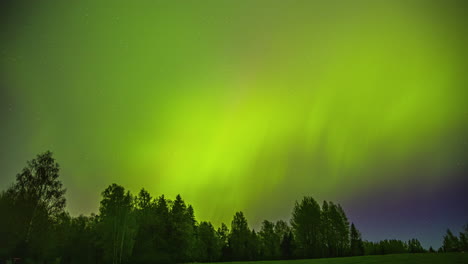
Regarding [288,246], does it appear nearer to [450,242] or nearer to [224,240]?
[224,240]

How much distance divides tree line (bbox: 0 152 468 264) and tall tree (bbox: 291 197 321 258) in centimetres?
27

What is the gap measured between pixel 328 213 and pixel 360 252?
43.6ft

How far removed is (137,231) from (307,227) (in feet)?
155

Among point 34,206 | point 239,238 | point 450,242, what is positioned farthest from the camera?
point 450,242

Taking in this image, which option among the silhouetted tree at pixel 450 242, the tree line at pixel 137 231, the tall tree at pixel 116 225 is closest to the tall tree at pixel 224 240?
the tree line at pixel 137 231

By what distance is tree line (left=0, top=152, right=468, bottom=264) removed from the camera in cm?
3400

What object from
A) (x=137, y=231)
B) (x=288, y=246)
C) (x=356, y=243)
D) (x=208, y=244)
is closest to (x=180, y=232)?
(x=137, y=231)

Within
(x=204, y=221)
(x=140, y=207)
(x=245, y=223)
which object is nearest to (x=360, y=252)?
(x=245, y=223)

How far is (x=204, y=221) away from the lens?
83625mm

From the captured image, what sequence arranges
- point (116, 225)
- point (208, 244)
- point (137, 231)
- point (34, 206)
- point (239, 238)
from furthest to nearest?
point (239, 238)
point (208, 244)
point (137, 231)
point (116, 225)
point (34, 206)

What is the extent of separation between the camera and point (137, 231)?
55750mm

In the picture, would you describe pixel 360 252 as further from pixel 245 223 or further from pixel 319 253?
pixel 245 223

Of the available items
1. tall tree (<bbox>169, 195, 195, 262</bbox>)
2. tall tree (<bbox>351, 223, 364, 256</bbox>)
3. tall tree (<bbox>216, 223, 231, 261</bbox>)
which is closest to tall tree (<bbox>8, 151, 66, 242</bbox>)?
tall tree (<bbox>169, 195, 195, 262</bbox>)

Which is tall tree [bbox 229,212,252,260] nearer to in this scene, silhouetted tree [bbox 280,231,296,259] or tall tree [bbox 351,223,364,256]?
silhouetted tree [bbox 280,231,296,259]
